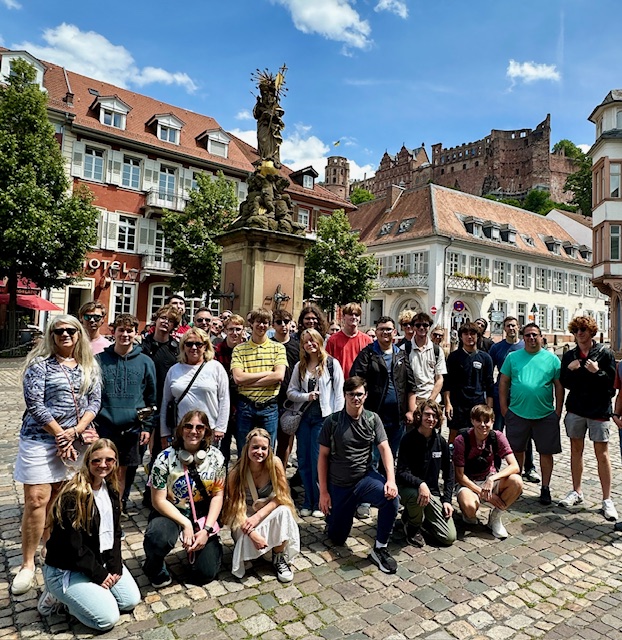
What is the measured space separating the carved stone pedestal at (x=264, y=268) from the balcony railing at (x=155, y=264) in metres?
18.7

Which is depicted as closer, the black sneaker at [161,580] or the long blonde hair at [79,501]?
the long blonde hair at [79,501]

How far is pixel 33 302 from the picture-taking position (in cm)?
2391

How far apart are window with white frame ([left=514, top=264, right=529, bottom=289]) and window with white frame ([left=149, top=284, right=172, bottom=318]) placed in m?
27.2

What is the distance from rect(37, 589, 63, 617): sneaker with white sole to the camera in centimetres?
312

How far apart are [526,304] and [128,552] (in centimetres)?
4182

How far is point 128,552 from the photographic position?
4035 millimetres

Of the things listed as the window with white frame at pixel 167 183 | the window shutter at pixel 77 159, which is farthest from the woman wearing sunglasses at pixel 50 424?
the window with white frame at pixel 167 183

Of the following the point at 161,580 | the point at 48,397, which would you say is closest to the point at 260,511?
the point at 161,580

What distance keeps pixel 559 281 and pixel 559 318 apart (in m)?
3.23

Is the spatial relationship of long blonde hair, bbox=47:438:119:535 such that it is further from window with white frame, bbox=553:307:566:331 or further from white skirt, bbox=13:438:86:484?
window with white frame, bbox=553:307:566:331

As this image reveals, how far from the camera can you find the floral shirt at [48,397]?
3463 mm

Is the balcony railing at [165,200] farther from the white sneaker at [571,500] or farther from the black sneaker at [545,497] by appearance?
the white sneaker at [571,500]

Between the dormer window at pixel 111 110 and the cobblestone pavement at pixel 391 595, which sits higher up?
the dormer window at pixel 111 110

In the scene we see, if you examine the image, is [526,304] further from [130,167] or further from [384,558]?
[384,558]
